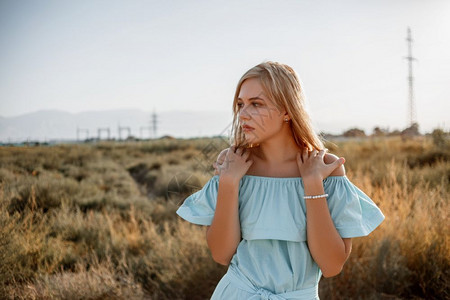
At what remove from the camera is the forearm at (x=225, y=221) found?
68.6 inches

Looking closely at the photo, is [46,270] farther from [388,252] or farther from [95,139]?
[95,139]

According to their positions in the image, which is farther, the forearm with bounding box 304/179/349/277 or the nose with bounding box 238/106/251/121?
the nose with bounding box 238/106/251/121

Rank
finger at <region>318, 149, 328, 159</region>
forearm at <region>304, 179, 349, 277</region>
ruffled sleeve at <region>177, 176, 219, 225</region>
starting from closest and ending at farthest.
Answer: forearm at <region>304, 179, 349, 277</region>
finger at <region>318, 149, 328, 159</region>
ruffled sleeve at <region>177, 176, 219, 225</region>

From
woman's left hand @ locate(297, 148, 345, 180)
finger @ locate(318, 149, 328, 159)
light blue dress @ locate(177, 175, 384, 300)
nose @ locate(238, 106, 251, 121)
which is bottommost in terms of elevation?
light blue dress @ locate(177, 175, 384, 300)

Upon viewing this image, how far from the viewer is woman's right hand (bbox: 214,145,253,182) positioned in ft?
5.78

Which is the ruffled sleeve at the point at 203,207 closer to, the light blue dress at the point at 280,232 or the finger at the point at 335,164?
the light blue dress at the point at 280,232

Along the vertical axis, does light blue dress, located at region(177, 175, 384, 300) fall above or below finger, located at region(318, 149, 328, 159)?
below

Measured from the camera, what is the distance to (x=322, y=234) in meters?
1.64

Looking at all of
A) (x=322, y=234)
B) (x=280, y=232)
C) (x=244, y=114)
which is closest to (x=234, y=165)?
(x=244, y=114)

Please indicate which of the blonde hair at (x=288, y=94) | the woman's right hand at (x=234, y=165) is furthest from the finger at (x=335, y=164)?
the woman's right hand at (x=234, y=165)

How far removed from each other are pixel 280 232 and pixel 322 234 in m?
0.18

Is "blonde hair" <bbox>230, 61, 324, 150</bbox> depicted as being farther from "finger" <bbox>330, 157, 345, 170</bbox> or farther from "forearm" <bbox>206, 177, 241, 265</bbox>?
"forearm" <bbox>206, 177, 241, 265</bbox>

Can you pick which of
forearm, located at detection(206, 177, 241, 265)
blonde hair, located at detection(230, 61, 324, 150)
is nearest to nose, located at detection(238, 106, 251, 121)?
blonde hair, located at detection(230, 61, 324, 150)

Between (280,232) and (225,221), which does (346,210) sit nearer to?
(280,232)
